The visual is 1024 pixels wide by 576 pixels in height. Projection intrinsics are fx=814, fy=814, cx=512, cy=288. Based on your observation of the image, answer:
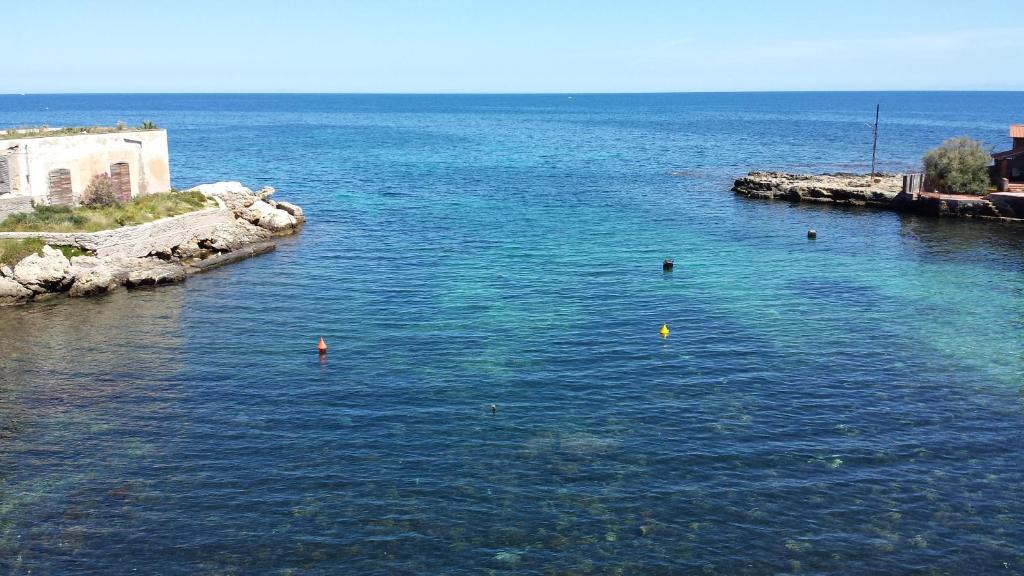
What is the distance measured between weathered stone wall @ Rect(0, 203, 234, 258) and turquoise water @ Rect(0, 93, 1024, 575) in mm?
4335

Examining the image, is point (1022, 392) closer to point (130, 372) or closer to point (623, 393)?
point (623, 393)

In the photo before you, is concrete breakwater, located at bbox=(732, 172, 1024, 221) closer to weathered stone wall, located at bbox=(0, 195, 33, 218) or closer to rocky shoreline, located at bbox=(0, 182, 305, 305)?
rocky shoreline, located at bbox=(0, 182, 305, 305)

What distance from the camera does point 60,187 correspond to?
178ft

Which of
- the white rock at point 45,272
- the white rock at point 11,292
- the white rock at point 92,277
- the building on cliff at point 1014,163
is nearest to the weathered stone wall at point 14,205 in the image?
the white rock at point 45,272

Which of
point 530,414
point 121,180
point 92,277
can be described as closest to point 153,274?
point 92,277

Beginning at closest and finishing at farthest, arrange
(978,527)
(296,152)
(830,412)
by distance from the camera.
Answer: (978,527) < (830,412) < (296,152)

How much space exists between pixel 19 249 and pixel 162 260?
28.3 feet

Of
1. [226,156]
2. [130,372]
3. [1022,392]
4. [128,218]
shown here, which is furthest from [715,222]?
[226,156]

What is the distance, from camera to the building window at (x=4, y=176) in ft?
168

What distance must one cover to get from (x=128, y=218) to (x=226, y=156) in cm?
7956

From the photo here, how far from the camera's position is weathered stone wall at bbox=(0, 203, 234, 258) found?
48.7 metres

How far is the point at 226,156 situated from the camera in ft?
422

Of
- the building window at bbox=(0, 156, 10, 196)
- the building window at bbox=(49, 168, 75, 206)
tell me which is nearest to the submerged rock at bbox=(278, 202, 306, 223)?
the building window at bbox=(49, 168, 75, 206)

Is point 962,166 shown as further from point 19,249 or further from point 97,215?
point 19,249
